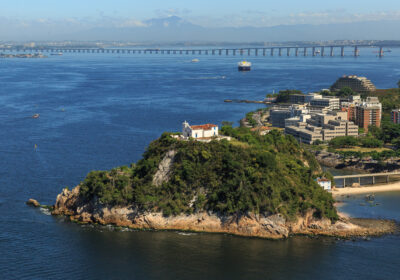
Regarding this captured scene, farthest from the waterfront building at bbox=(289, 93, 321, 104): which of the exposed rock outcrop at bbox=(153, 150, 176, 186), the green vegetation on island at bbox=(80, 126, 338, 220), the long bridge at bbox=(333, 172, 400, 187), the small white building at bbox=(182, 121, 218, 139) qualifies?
the exposed rock outcrop at bbox=(153, 150, 176, 186)

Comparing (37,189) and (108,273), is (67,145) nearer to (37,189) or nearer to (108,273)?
(37,189)

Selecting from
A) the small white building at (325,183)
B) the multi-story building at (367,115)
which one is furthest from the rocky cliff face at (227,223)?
the multi-story building at (367,115)

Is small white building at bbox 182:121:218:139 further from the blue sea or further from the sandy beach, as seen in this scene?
the sandy beach

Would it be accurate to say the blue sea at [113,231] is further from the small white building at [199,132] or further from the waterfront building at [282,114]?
the small white building at [199,132]

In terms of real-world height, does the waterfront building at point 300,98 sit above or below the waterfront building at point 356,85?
below

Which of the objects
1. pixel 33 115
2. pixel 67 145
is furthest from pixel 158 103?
pixel 67 145

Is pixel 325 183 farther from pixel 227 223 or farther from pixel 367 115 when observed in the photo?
pixel 367 115
